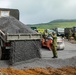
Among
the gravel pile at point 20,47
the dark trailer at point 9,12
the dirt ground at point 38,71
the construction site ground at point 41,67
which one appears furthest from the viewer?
the dark trailer at point 9,12

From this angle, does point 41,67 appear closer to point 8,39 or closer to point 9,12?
point 8,39

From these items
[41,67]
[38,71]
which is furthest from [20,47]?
[38,71]

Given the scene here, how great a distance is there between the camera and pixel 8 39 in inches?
766

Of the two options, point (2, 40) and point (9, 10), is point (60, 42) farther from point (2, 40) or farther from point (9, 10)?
point (2, 40)

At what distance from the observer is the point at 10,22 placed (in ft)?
74.2

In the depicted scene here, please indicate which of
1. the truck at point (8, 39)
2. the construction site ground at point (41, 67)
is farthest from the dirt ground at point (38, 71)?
the truck at point (8, 39)

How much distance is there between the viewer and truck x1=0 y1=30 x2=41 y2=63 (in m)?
19.5

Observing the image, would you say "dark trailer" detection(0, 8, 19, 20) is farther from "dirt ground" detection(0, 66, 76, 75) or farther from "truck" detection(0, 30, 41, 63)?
"dirt ground" detection(0, 66, 76, 75)

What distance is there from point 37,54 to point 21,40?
1383 millimetres

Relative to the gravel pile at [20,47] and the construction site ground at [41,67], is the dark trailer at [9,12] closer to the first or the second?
the gravel pile at [20,47]

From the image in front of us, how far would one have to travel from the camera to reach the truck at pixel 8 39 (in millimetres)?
19547

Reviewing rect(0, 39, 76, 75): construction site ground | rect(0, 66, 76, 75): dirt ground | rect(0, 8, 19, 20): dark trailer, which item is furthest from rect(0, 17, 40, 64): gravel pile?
rect(0, 8, 19, 20): dark trailer

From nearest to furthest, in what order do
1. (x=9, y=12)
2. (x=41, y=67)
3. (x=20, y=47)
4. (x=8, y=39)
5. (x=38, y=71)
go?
1. (x=38, y=71)
2. (x=41, y=67)
3. (x=8, y=39)
4. (x=20, y=47)
5. (x=9, y=12)

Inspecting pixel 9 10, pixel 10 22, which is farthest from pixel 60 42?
pixel 10 22
